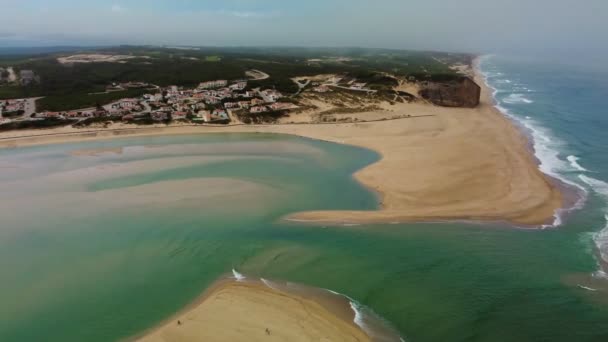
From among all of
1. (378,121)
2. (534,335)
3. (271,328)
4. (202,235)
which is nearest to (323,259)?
(271,328)

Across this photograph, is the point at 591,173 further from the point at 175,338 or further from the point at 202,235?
the point at 175,338

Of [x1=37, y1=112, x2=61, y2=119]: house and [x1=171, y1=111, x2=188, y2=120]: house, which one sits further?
[x1=171, y1=111, x2=188, y2=120]: house

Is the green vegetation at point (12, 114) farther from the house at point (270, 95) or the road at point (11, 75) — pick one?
the road at point (11, 75)

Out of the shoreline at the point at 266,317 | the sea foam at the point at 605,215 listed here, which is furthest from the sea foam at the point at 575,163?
the shoreline at the point at 266,317

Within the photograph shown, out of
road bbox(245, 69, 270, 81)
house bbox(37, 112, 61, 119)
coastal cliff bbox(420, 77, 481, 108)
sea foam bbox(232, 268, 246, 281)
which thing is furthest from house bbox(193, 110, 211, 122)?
sea foam bbox(232, 268, 246, 281)

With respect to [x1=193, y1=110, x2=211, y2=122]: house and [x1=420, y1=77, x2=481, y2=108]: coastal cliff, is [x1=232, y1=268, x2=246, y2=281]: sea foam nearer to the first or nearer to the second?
[x1=193, y1=110, x2=211, y2=122]: house

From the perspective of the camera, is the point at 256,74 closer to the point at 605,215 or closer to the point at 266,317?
the point at 605,215

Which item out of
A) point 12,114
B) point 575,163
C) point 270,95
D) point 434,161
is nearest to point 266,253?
point 434,161
